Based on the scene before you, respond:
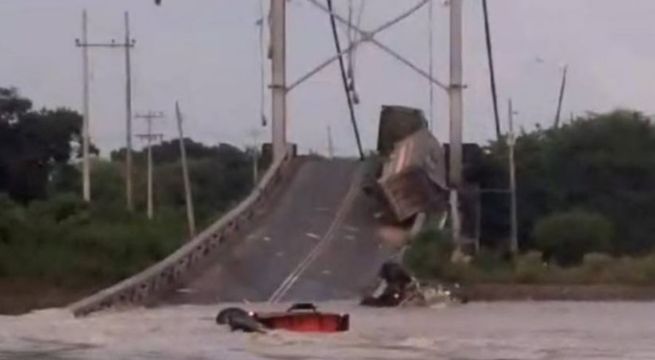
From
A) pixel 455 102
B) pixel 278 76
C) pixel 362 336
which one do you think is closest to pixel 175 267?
pixel 362 336

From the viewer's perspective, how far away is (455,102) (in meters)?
58.8

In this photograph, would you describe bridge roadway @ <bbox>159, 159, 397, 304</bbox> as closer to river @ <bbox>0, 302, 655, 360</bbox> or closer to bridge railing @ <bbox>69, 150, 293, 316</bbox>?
bridge railing @ <bbox>69, 150, 293, 316</bbox>

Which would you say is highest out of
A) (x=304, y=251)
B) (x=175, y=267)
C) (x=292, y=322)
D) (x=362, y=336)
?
(x=304, y=251)

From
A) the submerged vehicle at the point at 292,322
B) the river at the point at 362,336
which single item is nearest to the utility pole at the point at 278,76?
the river at the point at 362,336

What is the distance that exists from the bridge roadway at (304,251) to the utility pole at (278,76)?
191cm

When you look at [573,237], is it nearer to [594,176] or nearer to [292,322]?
[594,176]

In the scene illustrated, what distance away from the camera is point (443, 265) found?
45.8m

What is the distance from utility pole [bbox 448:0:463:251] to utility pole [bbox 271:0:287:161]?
527 cm

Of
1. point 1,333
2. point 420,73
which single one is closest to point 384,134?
point 420,73

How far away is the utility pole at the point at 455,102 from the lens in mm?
56500

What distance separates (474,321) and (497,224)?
45.1 meters

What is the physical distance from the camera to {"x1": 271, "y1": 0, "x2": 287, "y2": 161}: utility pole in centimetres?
6103

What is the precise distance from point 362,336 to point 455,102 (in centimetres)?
3016

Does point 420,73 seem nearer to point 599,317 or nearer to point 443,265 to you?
point 443,265
